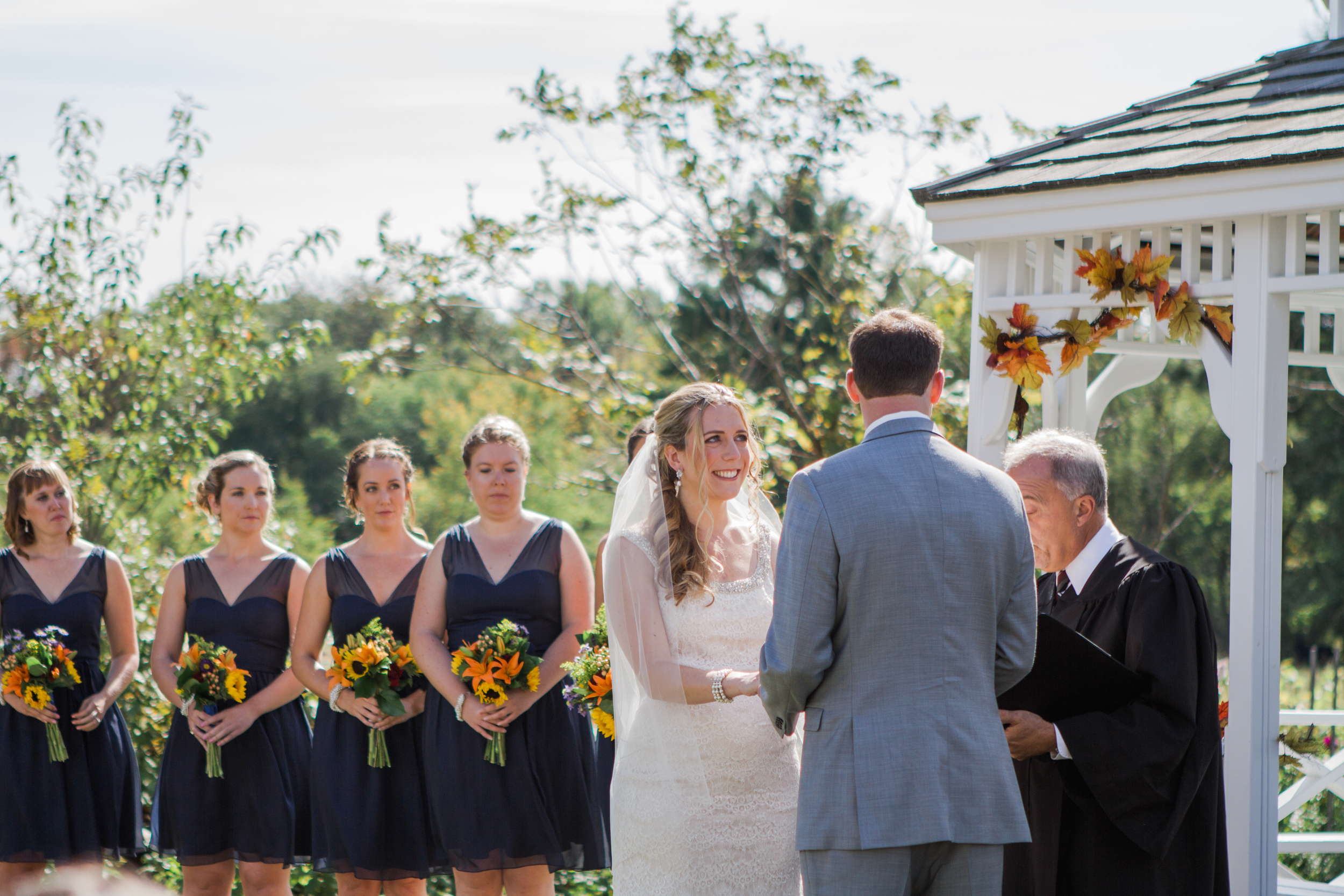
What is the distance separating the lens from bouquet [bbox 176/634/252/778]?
16.6 feet

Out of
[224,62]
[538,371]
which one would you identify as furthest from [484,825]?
[224,62]

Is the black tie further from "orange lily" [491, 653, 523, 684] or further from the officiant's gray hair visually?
"orange lily" [491, 653, 523, 684]

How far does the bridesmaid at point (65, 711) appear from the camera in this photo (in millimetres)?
5504

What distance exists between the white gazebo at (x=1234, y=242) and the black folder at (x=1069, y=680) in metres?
0.73

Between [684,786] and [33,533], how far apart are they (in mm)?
3889

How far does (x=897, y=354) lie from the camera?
2771 mm

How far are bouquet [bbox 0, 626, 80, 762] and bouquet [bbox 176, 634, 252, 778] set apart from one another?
63cm

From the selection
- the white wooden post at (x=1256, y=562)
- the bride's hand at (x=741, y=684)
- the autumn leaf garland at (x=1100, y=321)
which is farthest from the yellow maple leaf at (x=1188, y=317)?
the bride's hand at (x=741, y=684)

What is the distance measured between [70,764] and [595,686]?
298 cm

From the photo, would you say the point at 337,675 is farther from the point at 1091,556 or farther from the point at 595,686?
the point at 1091,556

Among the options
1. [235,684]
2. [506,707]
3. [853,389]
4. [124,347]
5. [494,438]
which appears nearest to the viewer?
[853,389]

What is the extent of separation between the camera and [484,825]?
474 centimetres

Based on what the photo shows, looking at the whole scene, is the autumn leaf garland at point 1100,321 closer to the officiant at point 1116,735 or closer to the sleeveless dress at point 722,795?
the officiant at point 1116,735

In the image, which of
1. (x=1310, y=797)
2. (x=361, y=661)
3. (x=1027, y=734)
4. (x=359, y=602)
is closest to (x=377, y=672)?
(x=361, y=661)
